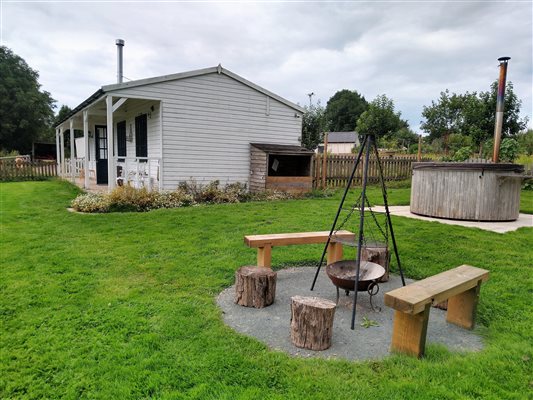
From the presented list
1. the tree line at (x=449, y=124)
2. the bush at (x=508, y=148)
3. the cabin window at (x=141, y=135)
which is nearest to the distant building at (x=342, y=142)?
the tree line at (x=449, y=124)

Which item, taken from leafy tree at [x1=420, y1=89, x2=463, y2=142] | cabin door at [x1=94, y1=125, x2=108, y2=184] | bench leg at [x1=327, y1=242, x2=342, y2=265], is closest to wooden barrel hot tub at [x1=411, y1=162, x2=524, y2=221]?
bench leg at [x1=327, y1=242, x2=342, y2=265]

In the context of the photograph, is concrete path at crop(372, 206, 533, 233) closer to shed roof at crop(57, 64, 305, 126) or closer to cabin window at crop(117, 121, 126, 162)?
shed roof at crop(57, 64, 305, 126)

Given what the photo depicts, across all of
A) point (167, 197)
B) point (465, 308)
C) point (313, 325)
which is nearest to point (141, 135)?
point (167, 197)

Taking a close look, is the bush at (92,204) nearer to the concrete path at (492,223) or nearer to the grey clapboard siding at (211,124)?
the grey clapboard siding at (211,124)

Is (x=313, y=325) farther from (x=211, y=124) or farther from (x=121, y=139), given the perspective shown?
(x=121, y=139)

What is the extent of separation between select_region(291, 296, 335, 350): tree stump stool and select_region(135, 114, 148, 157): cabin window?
10450 millimetres

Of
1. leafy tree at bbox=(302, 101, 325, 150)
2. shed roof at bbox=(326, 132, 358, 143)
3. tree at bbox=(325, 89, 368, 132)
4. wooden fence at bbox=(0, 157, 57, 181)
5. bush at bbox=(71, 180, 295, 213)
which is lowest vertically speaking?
bush at bbox=(71, 180, 295, 213)

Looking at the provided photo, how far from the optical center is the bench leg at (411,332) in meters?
2.67

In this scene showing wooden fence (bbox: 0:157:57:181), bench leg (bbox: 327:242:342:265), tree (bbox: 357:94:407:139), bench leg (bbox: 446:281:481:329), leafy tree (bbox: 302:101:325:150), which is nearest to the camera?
bench leg (bbox: 446:281:481:329)

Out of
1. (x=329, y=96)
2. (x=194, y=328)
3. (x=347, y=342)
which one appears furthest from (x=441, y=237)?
(x=329, y=96)

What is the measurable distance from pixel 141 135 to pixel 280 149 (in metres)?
4.83

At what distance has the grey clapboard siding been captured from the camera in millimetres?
10875

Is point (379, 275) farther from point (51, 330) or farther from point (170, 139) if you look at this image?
point (170, 139)

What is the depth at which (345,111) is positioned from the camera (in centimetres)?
7762
